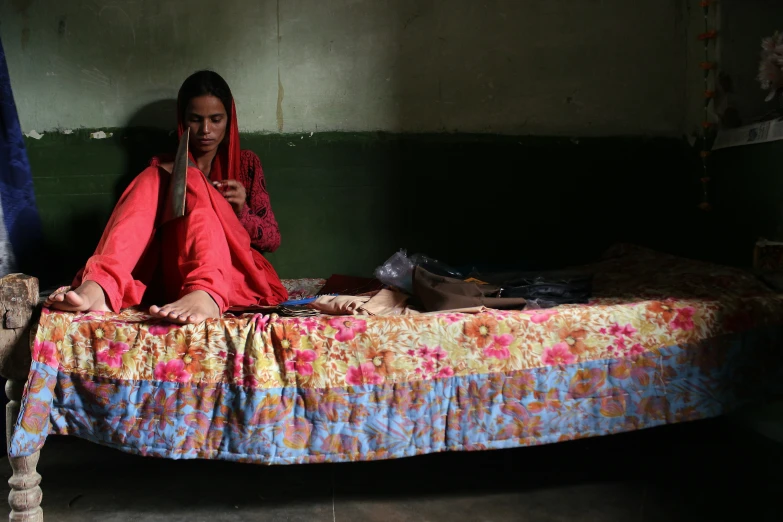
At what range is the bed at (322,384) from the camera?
5.46 feet

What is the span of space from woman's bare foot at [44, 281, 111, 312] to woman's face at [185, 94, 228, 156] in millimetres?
915

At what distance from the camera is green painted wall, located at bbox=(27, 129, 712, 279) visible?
2.68 m

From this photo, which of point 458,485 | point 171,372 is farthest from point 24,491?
point 458,485

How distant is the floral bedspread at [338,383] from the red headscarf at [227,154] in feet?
3.11

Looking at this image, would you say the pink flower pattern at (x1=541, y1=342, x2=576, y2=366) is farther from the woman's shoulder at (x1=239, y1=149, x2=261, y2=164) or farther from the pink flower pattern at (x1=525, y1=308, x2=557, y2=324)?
the woman's shoulder at (x1=239, y1=149, x2=261, y2=164)

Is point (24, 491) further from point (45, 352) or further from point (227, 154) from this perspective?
point (227, 154)

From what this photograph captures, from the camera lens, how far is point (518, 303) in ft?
6.46

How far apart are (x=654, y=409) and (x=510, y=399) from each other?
0.44 meters

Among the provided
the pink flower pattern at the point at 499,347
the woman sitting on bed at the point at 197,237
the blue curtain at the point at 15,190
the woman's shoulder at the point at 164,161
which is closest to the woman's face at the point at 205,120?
the woman sitting on bed at the point at 197,237

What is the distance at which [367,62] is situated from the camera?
2.78m

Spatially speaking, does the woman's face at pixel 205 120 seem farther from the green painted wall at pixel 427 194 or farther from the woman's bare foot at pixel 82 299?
the woman's bare foot at pixel 82 299

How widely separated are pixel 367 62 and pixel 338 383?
1.65 meters

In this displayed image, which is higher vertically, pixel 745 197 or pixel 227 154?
pixel 227 154

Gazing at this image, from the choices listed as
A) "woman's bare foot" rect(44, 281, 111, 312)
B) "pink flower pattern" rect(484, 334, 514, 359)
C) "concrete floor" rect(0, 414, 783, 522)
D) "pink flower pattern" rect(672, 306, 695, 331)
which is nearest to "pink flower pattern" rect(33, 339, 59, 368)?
"woman's bare foot" rect(44, 281, 111, 312)
